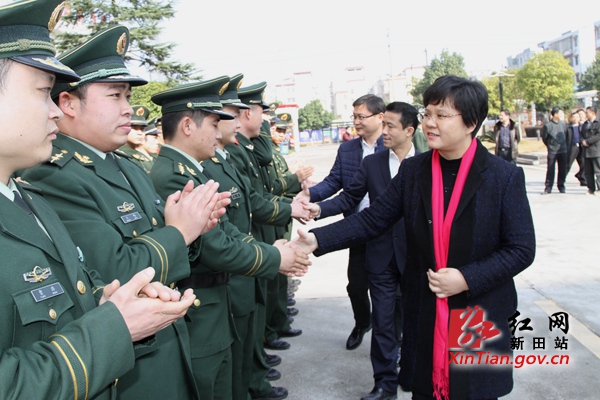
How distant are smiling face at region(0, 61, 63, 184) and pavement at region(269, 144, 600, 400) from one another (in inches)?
117

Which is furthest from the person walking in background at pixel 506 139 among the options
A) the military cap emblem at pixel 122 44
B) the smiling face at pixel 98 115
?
the smiling face at pixel 98 115

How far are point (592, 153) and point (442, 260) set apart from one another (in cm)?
1055

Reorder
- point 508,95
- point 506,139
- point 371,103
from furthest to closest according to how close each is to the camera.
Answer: point 508,95
point 506,139
point 371,103

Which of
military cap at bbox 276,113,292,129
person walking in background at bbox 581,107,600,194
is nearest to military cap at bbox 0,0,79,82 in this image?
military cap at bbox 276,113,292,129

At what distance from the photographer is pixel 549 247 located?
24.9 feet

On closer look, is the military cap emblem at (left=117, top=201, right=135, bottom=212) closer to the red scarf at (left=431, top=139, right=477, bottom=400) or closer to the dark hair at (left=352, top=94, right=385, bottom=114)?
the red scarf at (left=431, top=139, right=477, bottom=400)

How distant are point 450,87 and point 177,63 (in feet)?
71.1

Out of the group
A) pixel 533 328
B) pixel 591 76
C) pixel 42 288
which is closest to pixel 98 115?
pixel 42 288

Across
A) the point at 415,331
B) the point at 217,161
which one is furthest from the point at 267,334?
the point at 415,331

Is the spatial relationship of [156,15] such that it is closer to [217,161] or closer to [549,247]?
[549,247]

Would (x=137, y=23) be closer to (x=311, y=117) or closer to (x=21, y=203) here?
(x=21, y=203)

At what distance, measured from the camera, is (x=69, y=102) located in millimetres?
2160

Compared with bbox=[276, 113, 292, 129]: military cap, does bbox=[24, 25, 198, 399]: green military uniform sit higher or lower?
lower

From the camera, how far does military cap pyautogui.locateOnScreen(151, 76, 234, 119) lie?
3.02m
